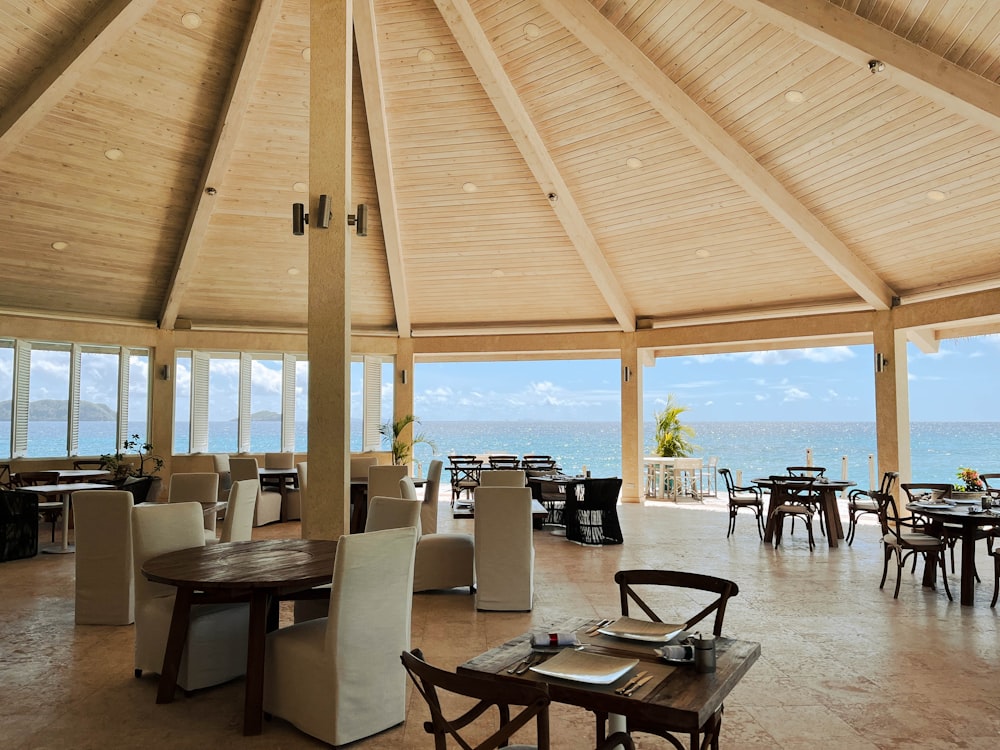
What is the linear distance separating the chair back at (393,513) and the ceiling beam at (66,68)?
5031 millimetres

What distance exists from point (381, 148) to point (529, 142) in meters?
1.91

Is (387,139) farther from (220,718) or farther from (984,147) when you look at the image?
(220,718)

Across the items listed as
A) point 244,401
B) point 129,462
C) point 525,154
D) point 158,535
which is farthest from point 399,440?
point 158,535

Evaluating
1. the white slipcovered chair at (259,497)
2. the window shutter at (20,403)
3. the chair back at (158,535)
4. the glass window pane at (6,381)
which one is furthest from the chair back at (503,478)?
the glass window pane at (6,381)

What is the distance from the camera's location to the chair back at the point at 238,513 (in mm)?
6066

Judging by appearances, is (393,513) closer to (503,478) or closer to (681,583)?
(681,583)

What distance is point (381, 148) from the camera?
9664 mm

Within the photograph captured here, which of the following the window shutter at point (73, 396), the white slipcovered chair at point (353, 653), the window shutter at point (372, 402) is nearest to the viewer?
the white slipcovered chair at point (353, 653)

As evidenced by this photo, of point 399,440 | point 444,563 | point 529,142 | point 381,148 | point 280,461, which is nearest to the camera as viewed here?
point 444,563

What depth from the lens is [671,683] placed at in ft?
7.59

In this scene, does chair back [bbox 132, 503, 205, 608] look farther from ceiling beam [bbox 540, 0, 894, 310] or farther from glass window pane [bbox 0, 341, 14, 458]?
glass window pane [bbox 0, 341, 14, 458]

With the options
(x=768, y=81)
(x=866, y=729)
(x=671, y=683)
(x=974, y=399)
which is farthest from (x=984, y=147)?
(x=974, y=399)

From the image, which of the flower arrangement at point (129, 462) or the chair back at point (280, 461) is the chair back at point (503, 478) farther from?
the flower arrangement at point (129, 462)

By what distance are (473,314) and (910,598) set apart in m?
9.09
